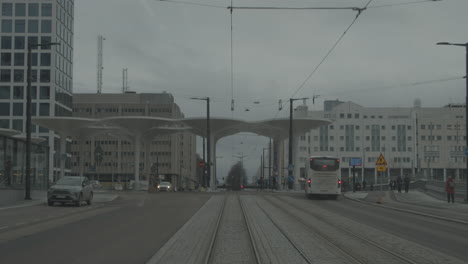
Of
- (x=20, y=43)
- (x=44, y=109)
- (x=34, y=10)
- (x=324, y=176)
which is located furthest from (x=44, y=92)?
(x=324, y=176)

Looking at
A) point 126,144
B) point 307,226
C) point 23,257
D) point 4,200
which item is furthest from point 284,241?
point 126,144

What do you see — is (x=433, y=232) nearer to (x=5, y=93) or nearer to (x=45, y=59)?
(x=45, y=59)

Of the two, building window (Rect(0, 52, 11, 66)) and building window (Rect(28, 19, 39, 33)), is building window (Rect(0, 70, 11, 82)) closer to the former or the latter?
building window (Rect(0, 52, 11, 66))

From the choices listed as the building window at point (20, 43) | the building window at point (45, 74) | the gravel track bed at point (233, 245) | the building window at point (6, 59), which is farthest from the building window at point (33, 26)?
the gravel track bed at point (233, 245)

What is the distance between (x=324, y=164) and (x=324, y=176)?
0.82 metres

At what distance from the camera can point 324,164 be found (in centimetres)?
4109

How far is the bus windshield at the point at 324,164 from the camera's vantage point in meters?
41.1

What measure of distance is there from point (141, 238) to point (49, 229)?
3510 millimetres

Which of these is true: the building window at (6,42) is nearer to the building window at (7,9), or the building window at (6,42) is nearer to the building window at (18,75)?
the building window at (7,9)

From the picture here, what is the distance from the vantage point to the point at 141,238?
14828mm

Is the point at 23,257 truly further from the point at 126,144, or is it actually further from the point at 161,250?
the point at 126,144

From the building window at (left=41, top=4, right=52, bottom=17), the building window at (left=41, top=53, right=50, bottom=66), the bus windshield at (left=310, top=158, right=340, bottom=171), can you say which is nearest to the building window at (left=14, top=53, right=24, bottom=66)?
the building window at (left=41, top=53, right=50, bottom=66)

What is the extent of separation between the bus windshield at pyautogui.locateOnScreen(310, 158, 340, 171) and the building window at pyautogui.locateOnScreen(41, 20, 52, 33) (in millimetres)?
60162

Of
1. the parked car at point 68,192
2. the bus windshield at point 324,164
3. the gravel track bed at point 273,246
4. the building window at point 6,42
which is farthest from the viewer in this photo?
the building window at point 6,42
